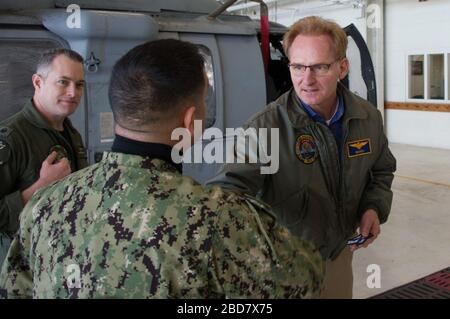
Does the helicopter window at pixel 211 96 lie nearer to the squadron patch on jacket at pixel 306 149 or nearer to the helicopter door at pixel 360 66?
the helicopter door at pixel 360 66

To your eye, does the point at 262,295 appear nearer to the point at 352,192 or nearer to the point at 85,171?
the point at 85,171

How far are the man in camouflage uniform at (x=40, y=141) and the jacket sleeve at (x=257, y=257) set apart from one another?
1216mm

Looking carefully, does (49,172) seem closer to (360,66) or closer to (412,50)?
(360,66)

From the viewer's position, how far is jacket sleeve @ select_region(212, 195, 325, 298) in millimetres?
1088

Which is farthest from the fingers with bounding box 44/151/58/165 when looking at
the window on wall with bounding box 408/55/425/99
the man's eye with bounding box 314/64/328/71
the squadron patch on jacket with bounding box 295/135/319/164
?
the window on wall with bounding box 408/55/425/99

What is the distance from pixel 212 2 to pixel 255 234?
4.35 metres

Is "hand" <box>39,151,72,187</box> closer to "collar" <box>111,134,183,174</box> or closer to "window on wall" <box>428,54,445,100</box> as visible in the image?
"collar" <box>111,134,183,174</box>

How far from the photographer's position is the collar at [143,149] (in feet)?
3.73

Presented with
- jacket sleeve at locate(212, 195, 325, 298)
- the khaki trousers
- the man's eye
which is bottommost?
the khaki trousers

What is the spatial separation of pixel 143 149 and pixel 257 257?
361 mm

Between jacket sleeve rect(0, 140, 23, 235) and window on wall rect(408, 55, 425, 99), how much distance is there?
11080mm

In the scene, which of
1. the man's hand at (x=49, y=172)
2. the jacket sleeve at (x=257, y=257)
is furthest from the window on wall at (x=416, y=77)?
the jacket sleeve at (x=257, y=257)
